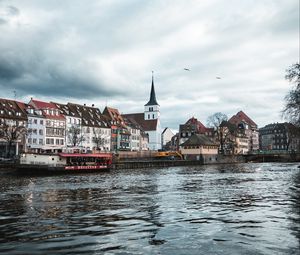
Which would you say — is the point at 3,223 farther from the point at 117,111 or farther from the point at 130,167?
the point at 117,111

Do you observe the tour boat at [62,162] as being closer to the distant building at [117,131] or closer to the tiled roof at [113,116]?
the distant building at [117,131]

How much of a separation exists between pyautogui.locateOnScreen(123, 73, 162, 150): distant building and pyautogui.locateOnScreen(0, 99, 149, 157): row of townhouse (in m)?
31.0

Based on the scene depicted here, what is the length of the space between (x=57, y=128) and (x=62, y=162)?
149ft

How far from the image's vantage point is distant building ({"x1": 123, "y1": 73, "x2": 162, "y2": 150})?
545 feet

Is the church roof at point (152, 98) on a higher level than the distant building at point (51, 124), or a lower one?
higher

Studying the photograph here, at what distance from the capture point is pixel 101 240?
1166 cm

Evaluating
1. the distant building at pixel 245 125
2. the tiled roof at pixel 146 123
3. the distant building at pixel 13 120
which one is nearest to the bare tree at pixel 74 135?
the distant building at pixel 13 120

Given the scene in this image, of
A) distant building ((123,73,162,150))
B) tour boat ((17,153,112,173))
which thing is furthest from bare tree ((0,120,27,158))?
distant building ((123,73,162,150))

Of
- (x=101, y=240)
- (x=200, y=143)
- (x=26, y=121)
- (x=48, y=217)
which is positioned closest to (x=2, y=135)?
(x=26, y=121)

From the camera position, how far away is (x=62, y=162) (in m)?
58.2

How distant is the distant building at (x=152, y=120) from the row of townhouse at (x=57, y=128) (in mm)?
30978

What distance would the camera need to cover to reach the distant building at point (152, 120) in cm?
16620

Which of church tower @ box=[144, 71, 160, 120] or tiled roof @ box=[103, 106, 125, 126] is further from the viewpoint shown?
church tower @ box=[144, 71, 160, 120]

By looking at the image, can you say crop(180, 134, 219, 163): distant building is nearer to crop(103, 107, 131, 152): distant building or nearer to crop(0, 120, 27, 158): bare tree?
crop(103, 107, 131, 152): distant building
